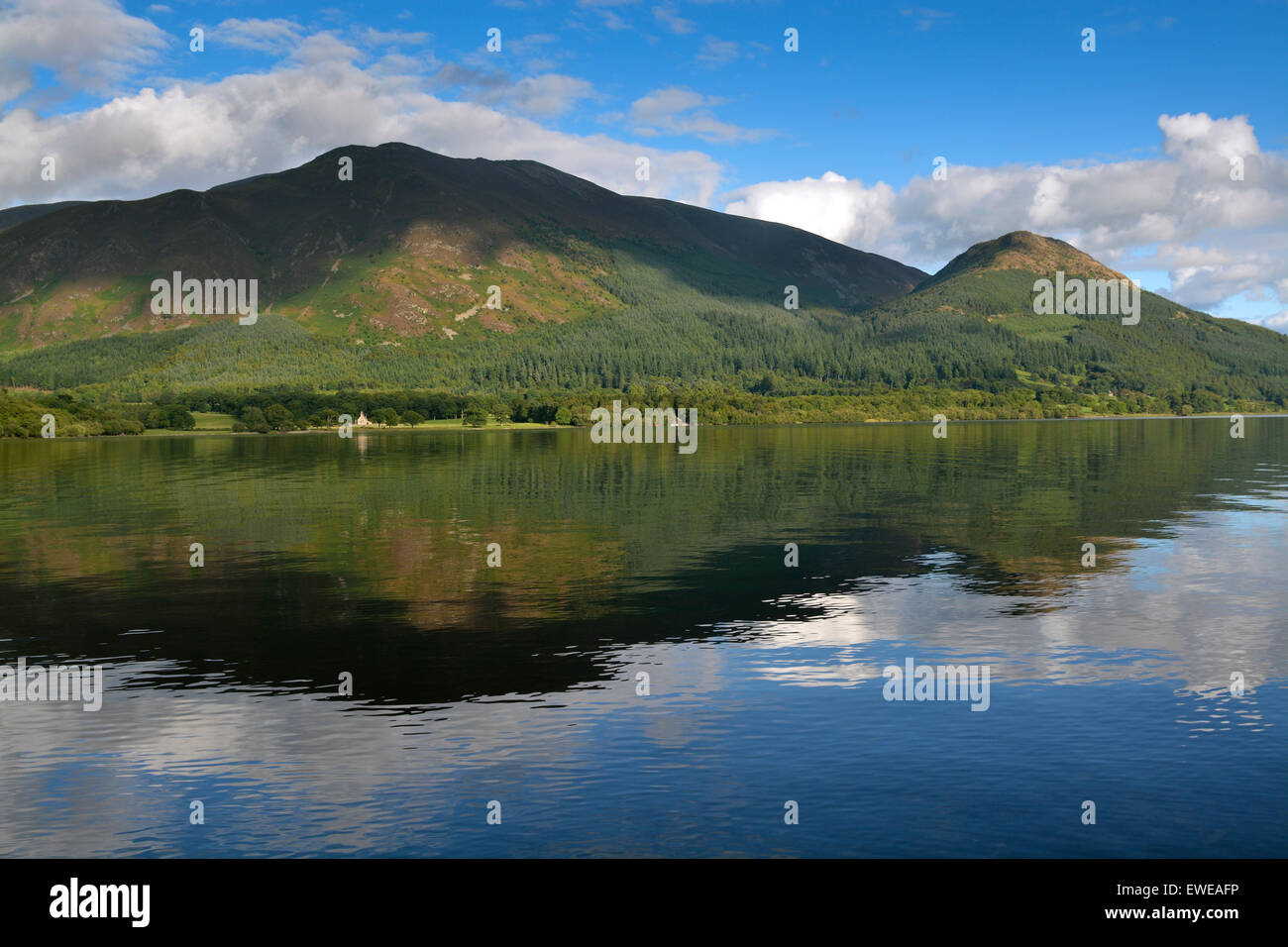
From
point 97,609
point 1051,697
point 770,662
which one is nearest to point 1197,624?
point 1051,697

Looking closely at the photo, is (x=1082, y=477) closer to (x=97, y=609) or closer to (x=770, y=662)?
(x=770, y=662)

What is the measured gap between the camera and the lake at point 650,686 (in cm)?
2059

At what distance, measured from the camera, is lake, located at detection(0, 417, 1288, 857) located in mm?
20594

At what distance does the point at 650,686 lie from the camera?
30.2 m

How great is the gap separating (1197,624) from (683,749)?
23.6m

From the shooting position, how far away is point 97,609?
42.0m
